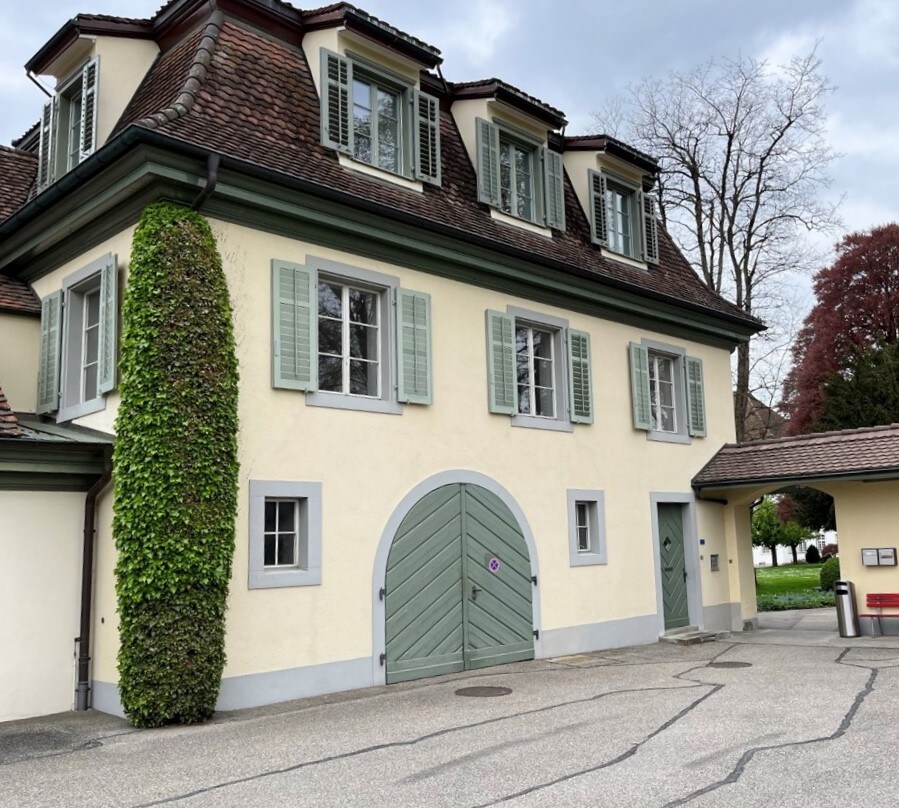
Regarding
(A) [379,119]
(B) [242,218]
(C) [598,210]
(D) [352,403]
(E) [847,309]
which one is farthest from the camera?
(E) [847,309]

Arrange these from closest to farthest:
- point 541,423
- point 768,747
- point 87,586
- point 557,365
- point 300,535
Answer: point 768,747 < point 87,586 < point 300,535 < point 541,423 < point 557,365

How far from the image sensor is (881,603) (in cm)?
1401

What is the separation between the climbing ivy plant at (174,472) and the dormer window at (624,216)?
7.69 m

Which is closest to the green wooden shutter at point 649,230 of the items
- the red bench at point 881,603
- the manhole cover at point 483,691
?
the red bench at point 881,603

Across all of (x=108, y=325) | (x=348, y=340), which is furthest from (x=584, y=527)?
(x=108, y=325)

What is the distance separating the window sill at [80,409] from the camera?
953 cm

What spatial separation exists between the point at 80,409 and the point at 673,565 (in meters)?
9.49

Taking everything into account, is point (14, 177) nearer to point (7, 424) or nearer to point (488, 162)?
point (7, 424)

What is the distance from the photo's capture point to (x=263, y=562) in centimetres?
Answer: 931

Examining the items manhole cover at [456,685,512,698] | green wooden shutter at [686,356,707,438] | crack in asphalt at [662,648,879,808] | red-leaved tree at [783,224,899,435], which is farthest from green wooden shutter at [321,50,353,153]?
red-leaved tree at [783,224,899,435]

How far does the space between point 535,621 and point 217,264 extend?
6301 mm

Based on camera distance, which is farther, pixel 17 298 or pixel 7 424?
pixel 17 298

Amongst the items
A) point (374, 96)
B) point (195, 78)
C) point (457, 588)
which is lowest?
point (457, 588)

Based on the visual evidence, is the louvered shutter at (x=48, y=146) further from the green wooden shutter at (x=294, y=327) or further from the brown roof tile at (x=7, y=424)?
the green wooden shutter at (x=294, y=327)
